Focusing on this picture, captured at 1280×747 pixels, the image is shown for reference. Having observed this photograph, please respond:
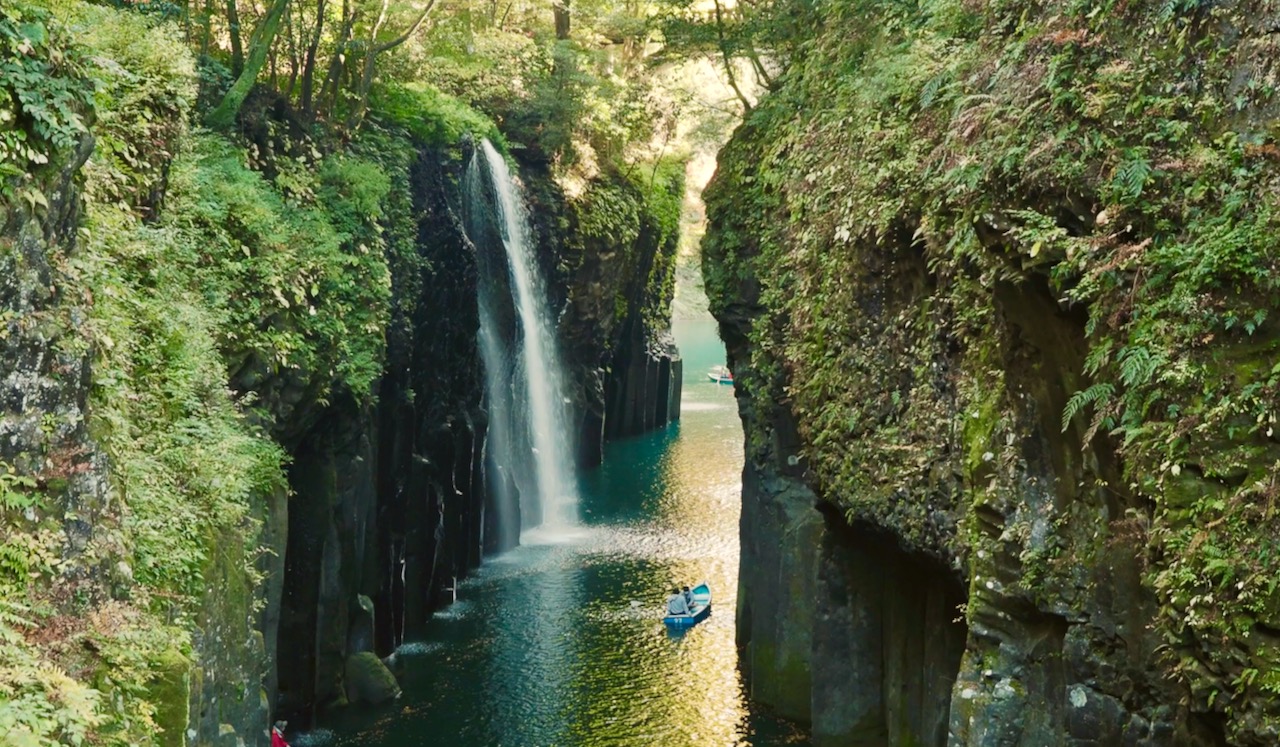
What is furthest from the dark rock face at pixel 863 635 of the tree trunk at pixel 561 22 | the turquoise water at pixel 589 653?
the tree trunk at pixel 561 22

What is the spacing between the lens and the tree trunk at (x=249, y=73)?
2052 centimetres

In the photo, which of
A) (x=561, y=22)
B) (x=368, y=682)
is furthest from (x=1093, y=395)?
(x=561, y=22)

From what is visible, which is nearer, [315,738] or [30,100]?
[30,100]

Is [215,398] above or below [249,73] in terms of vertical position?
below

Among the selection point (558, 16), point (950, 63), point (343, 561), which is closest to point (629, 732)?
point (343, 561)

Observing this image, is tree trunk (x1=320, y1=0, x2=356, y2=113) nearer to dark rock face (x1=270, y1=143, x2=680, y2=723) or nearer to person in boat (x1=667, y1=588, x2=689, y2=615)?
dark rock face (x1=270, y1=143, x2=680, y2=723)

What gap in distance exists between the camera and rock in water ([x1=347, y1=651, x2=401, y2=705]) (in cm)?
2367

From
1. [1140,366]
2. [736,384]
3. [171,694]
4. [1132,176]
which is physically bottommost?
[171,694]

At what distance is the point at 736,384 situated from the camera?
25688 millimetres

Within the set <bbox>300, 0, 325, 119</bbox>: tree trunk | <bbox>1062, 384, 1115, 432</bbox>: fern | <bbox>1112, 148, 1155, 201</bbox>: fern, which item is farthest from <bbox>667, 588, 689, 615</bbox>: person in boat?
<bbox>1112, 148, 1155, 201</bbox>: fern

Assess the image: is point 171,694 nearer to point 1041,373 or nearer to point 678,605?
point 1041,373

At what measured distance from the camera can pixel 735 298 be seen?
2478cm

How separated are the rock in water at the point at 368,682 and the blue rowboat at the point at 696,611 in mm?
6223

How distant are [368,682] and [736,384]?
29.9 feet
